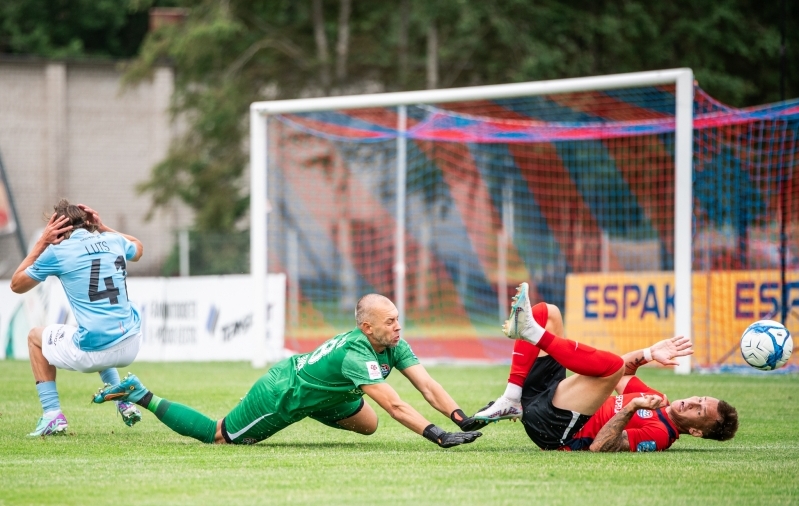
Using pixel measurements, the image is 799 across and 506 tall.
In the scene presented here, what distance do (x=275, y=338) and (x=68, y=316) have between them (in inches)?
134

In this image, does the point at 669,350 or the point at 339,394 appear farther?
the point at 339,394

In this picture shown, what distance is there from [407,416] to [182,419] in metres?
1.75

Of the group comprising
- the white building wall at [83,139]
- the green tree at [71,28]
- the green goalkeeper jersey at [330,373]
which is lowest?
the green goalkeeper jersey at [330,373]

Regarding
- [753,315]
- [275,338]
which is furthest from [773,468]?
[275,338]

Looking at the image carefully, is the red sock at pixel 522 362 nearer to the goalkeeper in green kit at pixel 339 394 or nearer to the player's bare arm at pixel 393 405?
the goalkeeper in green kit at pixel 339 394

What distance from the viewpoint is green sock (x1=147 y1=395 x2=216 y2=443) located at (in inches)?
303

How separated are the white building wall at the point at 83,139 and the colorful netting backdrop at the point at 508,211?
28.7ft

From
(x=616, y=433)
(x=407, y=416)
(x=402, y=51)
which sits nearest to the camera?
(x=407, y=416)

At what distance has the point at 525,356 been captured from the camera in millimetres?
7598

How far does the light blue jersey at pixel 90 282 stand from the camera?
26.6 ft

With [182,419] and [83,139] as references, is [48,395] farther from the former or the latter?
[83,139]

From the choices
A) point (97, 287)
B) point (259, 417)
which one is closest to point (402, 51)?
point (97, 287)

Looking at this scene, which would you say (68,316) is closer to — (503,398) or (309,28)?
(503,398)

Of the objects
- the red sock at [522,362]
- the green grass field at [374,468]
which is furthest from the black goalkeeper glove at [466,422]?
the red sock at [522,362]
